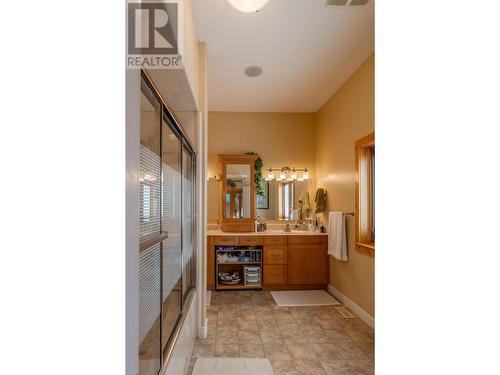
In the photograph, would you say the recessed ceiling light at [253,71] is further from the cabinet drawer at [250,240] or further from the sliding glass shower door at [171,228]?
the cabinet drawer at [250,240]

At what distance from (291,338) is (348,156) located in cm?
220

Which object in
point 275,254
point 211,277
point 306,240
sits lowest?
point 211,277

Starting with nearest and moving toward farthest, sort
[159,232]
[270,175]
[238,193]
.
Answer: [159,232] < [238,193] < [270,175]

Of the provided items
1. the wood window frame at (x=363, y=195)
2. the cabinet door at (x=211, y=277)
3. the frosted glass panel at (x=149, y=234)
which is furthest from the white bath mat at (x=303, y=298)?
the frosted glass panel at (x=149, y=234)

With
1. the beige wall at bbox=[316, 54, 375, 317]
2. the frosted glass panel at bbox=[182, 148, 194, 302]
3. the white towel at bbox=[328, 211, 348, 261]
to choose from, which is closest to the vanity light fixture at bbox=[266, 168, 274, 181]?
the beige wall at bbox=[316, 54, 375, 317]

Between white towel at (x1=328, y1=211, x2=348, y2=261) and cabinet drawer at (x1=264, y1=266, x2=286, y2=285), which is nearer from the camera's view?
white towel at (x1=328, y1=211, x2=348, y2=261)

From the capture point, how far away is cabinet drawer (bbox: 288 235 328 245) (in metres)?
4.59

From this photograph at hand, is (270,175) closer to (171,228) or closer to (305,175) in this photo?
(305,175)

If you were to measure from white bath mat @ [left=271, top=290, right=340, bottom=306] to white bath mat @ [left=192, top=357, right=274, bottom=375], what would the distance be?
1.51 meters

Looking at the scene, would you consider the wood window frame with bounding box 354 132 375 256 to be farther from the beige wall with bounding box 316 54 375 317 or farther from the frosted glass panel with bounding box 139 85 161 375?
the frosted glass panel with bounding box 139 85 161 375

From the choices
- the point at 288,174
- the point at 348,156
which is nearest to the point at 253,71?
the point at 348,156

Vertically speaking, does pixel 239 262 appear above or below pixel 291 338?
above

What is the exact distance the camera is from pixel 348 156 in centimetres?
382
